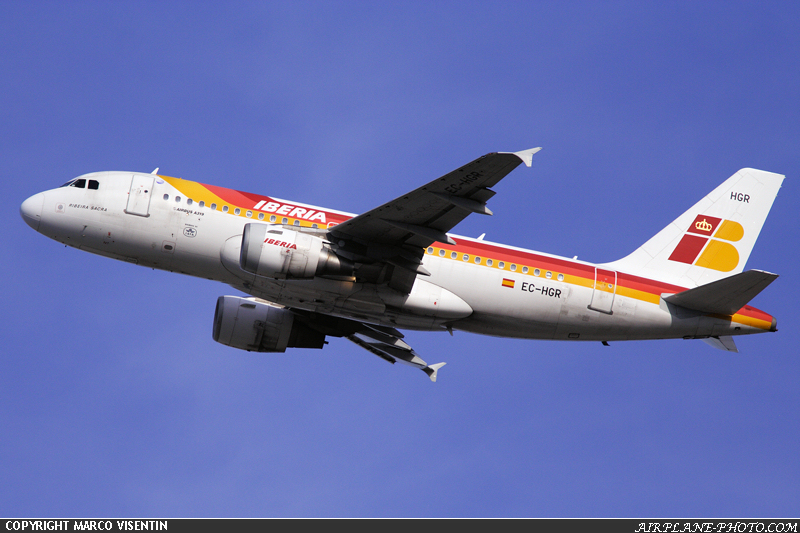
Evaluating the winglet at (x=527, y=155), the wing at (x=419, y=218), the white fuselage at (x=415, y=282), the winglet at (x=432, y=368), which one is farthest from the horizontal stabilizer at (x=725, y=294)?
the winglet at (x=527, y=155)

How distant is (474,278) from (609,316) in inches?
220

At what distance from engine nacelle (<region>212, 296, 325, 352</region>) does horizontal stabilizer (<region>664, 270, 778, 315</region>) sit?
1570 centimetres

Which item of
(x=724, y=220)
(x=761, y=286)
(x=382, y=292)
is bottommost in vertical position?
(x=382, y=292)

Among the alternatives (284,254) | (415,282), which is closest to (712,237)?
(415,282)

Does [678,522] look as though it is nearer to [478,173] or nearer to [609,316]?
[609,316]

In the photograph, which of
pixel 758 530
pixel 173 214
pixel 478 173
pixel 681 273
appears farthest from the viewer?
pixel 681 273

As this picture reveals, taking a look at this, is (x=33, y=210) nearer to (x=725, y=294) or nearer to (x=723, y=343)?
(x=725, y=294)

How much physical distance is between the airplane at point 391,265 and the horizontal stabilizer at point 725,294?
0.19ft

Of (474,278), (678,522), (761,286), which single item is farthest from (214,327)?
(761,286)

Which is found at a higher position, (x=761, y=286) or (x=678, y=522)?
(x=761, y=286)

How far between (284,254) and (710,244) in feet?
62.2

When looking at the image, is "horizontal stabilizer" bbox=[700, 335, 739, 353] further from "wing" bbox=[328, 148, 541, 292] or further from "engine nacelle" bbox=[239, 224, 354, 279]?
"engine nacelle" bbox=[239, 224, 354, 279]

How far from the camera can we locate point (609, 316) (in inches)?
1208

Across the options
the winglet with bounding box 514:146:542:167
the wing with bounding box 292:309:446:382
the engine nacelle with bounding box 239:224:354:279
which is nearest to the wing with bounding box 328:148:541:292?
the winglet with bounding box 514:146:542:167
